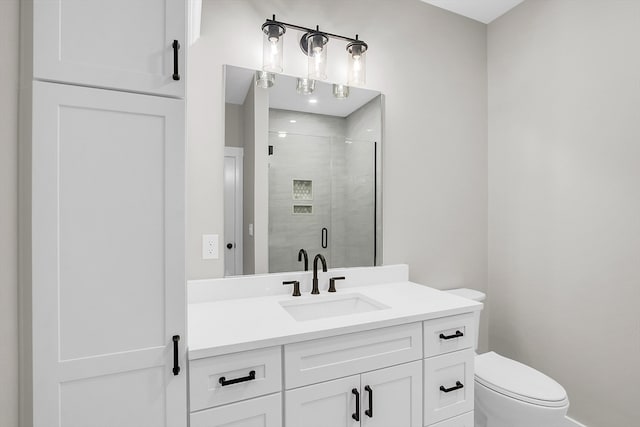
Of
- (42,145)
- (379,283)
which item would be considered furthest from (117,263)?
(379,283)

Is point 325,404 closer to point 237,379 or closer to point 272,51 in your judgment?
point 237,379

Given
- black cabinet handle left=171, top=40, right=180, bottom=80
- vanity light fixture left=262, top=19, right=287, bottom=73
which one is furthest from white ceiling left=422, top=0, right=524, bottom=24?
black cabinet handle left=171, top=40, right=180, bottom=80

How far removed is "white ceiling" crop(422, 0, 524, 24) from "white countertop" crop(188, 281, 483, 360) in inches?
73.6

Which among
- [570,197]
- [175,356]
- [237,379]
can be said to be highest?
[570,197]

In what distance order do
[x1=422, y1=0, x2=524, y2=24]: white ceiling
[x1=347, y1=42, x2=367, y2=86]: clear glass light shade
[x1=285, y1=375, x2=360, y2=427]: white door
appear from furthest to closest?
[x1=422, y1=0, x2=524, y2=24]: white ceiling
[x1=347, y1=42, x2=367, y2=86]: clear glass light shade
[x1=285, y1=375, x2=360, y2=427]: white door

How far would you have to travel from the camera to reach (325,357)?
1190mm

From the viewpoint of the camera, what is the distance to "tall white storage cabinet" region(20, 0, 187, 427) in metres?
0.86

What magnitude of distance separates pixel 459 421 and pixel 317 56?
1.92 m

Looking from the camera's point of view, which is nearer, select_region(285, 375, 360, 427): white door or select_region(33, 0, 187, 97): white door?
select_region(33, 0, 187, 97): white door

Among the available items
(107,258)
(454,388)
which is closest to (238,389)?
(107,258)

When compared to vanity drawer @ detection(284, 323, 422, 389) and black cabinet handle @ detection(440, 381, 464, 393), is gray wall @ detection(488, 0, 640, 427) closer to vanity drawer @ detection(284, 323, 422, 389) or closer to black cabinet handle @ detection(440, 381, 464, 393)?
black cabinet handle @ detection(440, 381, 464, 393)

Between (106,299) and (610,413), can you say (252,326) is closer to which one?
(106,299)

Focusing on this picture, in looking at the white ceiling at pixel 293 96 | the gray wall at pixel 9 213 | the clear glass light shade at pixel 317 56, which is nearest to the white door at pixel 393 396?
the gray wall at pixel 9 213

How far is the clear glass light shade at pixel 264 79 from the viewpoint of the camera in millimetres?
1680
